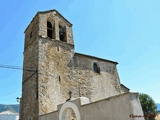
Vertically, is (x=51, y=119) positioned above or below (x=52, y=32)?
below

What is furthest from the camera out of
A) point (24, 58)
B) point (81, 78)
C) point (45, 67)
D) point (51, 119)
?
point (24, 58)

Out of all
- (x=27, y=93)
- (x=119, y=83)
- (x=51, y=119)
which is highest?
(x=119, y=83)

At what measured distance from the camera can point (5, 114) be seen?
145ft

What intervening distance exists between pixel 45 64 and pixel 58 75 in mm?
1425

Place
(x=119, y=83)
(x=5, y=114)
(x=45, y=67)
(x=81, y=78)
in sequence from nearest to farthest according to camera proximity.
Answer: (x=45, y=67)
(x=81, y=78)
(x=119, y=83)
(x=5, y=114)

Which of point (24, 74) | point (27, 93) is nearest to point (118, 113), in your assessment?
point (27, 93)

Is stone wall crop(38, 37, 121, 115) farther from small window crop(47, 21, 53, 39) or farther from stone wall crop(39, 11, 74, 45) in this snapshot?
small window crop(47, 21, 53, 39)

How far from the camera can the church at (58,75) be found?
11016 mm

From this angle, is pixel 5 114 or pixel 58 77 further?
pixel 5 114

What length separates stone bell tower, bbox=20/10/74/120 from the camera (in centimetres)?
1149

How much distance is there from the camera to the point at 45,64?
12703 mm

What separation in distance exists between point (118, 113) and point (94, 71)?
9.45 metres

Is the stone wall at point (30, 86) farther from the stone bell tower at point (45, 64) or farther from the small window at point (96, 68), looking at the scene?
the small window at point (96, 68)

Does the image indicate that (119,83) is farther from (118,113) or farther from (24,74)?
(118,113)
